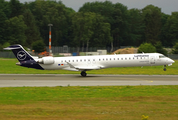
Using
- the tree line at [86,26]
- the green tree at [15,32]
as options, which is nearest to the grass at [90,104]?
the green tree at [15,32]

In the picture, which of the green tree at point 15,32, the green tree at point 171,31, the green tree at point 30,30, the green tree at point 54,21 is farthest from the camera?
the green tree at point 54,21

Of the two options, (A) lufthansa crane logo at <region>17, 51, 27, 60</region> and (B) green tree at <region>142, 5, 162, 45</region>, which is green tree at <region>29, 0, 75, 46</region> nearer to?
(B) green tree at <region>142, 5, 162, 45</region>

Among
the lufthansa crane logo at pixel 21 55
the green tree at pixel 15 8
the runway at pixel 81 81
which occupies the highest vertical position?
the green tree at pixel 15 8

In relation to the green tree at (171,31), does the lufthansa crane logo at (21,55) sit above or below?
below

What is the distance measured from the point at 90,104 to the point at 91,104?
2.1 inches

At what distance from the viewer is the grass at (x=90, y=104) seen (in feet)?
46.3

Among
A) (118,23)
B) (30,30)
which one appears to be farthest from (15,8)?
(118,23)

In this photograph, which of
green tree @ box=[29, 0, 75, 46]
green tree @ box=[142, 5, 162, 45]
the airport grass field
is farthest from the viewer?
green tree @ box=[142, 5, 162, 45]

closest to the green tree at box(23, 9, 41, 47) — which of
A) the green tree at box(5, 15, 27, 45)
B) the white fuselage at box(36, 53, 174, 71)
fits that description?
the green tree at box(5, 15, 27, 45)

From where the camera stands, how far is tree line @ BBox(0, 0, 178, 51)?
A: 10875 cm

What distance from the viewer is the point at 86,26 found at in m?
110

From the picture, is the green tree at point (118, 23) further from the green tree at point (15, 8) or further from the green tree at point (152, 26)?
the green tree at point (15, 8)

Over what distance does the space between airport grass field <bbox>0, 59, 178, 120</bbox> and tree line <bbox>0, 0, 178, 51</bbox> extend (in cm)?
8607

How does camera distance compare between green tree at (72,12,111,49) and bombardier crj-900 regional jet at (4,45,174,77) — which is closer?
bombardier crj-900 regional jet at (4,45,174,77)
